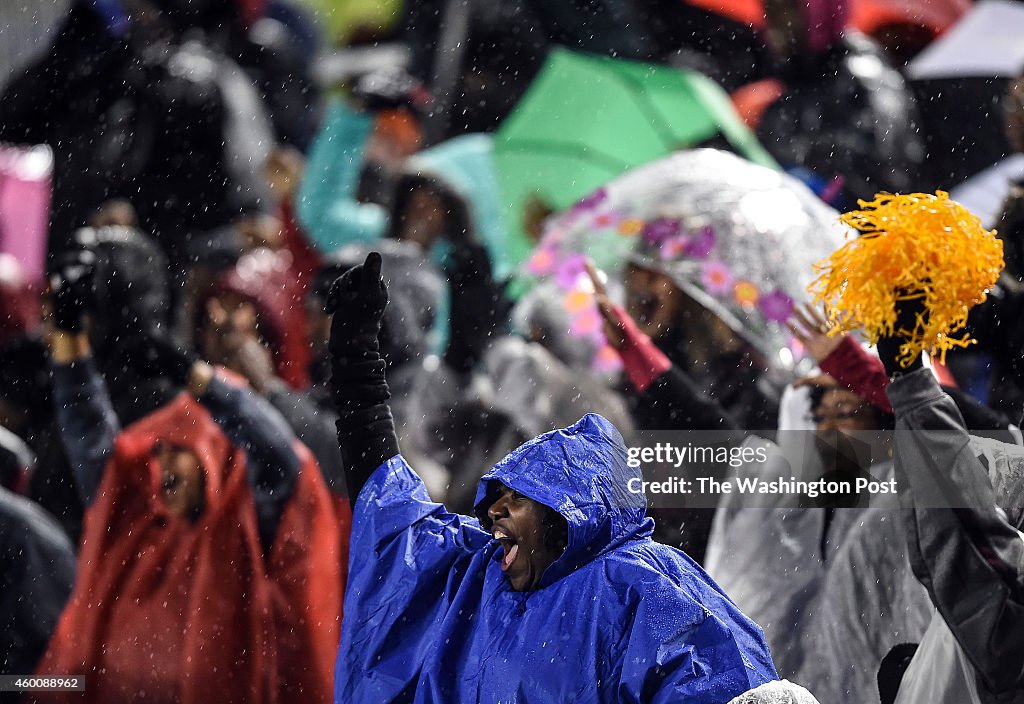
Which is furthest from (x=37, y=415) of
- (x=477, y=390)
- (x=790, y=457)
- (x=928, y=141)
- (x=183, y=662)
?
(x=928, y=141)

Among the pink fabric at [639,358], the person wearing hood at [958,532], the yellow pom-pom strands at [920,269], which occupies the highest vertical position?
the yellow pom-pom strands at [920,269]

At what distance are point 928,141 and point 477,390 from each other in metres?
1.84

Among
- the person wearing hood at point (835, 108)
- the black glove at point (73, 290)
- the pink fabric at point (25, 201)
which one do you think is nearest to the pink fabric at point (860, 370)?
the person wearing hood at point (835, 108)

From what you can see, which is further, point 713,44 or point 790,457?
point 713,44

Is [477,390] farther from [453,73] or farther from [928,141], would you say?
[928,141]

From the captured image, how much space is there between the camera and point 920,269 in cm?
303

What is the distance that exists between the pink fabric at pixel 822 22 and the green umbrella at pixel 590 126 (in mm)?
394

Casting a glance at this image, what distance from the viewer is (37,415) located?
4633 mm

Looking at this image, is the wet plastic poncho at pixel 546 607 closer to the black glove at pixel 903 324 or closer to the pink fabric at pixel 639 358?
the black glove at pixel 903 324

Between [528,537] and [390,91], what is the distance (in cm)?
301

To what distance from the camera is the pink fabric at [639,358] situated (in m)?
4.10

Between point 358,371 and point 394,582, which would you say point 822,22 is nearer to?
point 358,371

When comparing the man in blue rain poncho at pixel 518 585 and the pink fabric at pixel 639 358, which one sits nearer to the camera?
the man in blue rain poncho at pixel 518 585

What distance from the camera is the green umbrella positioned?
4.90 m
